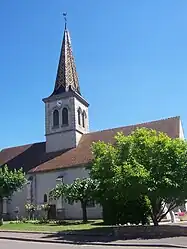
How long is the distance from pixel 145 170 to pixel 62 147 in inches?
1071

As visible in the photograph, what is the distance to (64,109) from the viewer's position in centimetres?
4753

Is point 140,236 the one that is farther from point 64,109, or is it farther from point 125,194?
point 64,109

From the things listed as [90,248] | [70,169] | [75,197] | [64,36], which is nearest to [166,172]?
[90,248]

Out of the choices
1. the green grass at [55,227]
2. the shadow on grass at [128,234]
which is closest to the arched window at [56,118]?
the green grass at [55,227]

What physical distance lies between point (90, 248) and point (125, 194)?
501cm

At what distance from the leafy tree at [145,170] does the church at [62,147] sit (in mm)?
16843

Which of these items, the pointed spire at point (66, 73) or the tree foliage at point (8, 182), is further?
the pointed spire at point (66, 73)

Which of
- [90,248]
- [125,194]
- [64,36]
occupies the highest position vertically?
[64,36]

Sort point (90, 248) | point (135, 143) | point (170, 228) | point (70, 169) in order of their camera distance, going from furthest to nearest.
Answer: point (70, 169)
point (135, 143)
point (170, 228)
point (90, 248)

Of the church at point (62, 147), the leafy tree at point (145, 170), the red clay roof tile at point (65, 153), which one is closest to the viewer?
the leafy tree at point (145, 170)

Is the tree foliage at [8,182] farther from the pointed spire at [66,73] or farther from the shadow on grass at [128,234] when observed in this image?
the pointed spire at [66,73]

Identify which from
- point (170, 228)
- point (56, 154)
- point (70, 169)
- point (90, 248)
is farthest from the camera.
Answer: point (56, 154)

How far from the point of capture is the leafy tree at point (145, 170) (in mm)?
18578

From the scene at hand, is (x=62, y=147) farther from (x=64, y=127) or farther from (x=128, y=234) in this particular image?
(x=128, y=234)
